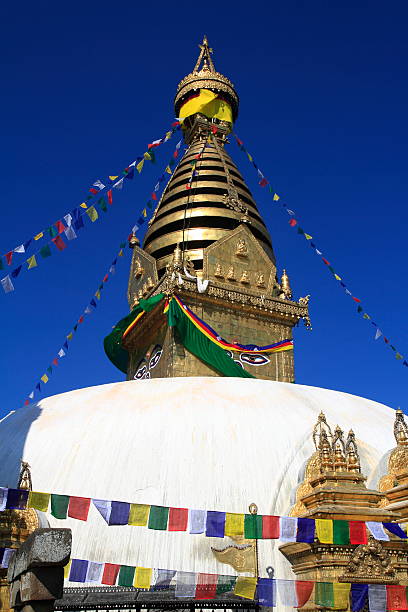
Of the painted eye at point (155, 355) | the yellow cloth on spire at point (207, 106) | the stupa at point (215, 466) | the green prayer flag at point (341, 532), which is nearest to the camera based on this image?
the green prayer flag at point (341, 532)

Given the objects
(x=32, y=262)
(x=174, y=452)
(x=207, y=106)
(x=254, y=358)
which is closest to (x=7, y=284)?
(x=32, y=262)

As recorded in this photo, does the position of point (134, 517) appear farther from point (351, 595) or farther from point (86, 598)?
point (351, 595)

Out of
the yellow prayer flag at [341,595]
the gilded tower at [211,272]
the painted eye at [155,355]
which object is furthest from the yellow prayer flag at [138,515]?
the painted eye at [155,355]

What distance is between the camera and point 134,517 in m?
7.38

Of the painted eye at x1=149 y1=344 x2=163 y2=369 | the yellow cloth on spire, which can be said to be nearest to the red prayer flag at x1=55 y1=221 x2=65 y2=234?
the painted eye at x1=149 y1=344 x2=163 y2=369

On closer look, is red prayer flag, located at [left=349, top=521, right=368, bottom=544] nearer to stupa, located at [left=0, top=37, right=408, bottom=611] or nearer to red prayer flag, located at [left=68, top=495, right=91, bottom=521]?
stupa, located at [left=0, top=37, right=408, bottom=611]

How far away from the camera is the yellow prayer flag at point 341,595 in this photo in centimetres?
734

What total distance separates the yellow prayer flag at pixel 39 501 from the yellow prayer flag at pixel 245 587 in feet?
8.43

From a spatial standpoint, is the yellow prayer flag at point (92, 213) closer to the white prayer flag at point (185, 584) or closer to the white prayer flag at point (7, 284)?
the white prayer flag at point (7, 284)

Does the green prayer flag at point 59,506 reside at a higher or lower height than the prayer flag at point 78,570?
higher

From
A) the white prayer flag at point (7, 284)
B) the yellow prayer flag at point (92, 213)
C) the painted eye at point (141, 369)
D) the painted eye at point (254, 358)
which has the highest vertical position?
the yellow prayer flag at point (92, 213)

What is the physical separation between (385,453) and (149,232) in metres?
15.0

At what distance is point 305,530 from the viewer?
24.6 feet

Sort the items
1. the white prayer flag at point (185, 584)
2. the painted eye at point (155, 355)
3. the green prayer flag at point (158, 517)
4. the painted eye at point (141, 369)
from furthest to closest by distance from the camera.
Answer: the painted eye at point (141, 369), the painted eye at point (155, 355), the green prayer flag at point (158, 517), the white prayer flag at point (185, 584)
